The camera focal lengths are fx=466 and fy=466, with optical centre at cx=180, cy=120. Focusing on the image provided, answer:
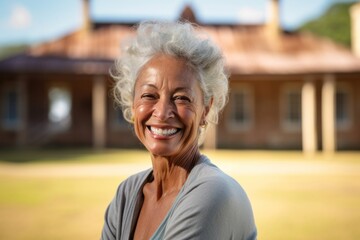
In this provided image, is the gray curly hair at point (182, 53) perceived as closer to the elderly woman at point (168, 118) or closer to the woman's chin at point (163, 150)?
the elderly woman at point (168, 118)

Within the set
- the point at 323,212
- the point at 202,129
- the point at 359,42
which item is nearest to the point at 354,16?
the point at 359,42

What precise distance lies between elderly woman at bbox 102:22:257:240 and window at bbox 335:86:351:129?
21231mm

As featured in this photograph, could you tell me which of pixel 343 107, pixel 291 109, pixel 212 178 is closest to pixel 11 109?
pixel 291 109

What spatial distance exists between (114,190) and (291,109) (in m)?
14.9

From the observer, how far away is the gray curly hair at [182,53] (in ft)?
6.25

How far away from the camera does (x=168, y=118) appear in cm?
194

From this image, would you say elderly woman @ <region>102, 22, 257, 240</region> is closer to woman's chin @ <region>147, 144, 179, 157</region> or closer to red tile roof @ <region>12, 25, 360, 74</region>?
woman's chin @ <region>147, 144, 179, 157</region>

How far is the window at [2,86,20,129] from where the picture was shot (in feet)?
72.7

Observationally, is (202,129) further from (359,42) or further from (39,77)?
(359,42)

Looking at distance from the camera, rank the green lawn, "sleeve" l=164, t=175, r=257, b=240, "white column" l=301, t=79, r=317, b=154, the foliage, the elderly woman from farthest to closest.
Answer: the foliage → "white column" l=301, t=79, r=317, b=154 → the green lawn → the elderly woman → "sleeve" l=164, t=175, r=257, b=240

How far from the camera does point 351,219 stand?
6.77 metres

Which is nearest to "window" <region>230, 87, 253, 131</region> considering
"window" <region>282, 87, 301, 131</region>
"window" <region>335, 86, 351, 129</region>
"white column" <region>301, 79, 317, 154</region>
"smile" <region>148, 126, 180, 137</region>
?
"window" <region>282, 87, 301, 131</region>

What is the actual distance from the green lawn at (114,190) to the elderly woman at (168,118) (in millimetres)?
3885

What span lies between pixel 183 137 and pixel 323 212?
19.3ft
